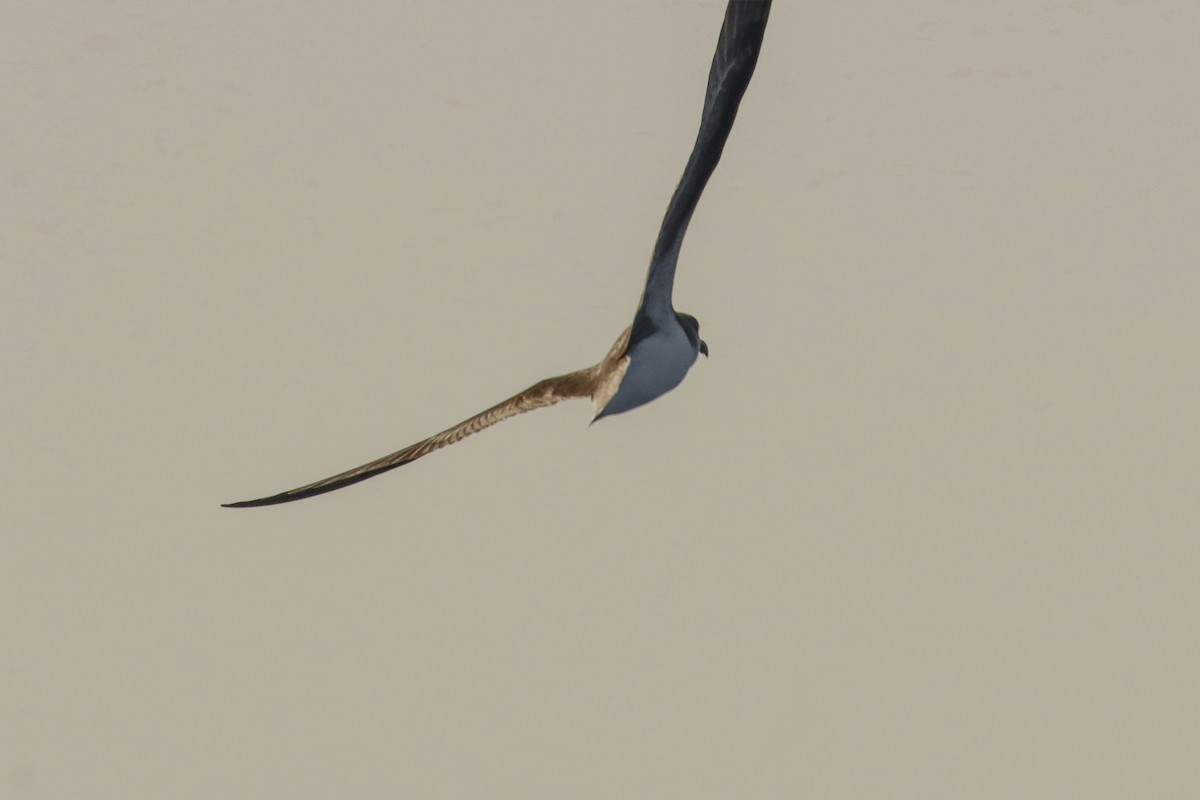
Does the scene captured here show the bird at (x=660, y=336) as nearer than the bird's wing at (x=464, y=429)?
Yes

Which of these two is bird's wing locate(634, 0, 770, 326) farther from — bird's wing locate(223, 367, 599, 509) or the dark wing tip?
the dark wing tip

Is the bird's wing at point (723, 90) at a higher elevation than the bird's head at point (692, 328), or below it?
higher

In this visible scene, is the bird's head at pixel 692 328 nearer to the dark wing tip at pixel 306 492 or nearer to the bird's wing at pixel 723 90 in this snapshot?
the bird's wing at pixel 723 90

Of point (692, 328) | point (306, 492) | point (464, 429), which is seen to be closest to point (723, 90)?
point (692, 328)

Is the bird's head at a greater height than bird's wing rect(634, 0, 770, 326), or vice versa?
bird's wing rect(634, 0, 770, 326)

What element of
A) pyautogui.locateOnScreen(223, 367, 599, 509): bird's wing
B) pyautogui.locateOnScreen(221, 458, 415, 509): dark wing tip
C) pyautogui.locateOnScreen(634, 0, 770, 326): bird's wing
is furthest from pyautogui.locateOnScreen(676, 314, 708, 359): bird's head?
pyautogui.locateOnScreen(221, 458, 415, 509): dark wing tip

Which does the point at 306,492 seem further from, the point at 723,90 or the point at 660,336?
the point at 723,90

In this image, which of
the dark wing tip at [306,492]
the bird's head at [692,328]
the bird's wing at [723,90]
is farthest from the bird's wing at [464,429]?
the bird's wing at [723,90]

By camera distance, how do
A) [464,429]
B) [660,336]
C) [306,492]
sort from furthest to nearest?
[464,429] < [306,492] < [660,336]
